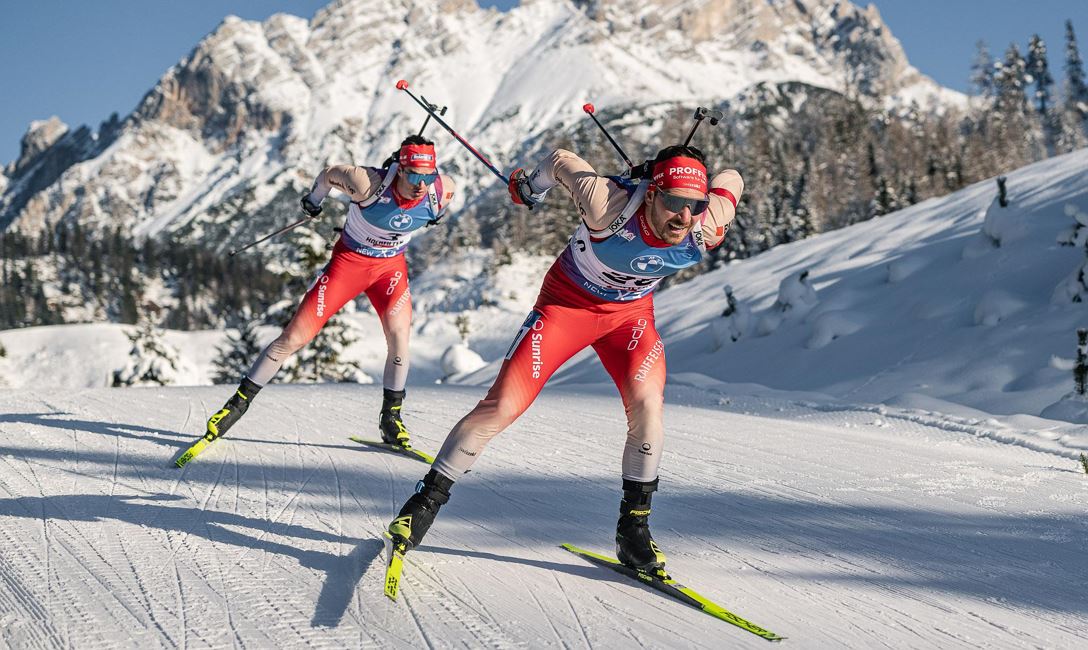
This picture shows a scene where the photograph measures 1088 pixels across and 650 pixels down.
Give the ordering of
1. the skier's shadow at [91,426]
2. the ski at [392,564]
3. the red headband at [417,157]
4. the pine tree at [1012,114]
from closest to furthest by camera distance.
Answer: the ski at [392,564], the red headband at [417,157], the skier's shadow at [91,426], the pine tree at [1012,114]

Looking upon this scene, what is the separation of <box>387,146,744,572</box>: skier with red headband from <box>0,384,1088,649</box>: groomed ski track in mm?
408

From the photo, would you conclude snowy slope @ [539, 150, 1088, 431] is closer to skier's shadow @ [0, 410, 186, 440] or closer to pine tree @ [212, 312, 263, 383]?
skier's shadow @ [0, 410, 186, 440]

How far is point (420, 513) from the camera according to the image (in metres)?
3.64

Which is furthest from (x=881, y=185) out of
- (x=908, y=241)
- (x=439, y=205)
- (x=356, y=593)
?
(x=356, y=593)

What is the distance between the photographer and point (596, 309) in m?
3.93

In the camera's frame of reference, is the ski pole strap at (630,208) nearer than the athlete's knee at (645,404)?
Yes

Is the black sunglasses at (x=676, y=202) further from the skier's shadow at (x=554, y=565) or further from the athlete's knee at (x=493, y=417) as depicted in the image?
the skier's shadow at (x=554, y=565)

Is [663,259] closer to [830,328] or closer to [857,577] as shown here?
[857,577]

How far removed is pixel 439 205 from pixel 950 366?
6.77 m

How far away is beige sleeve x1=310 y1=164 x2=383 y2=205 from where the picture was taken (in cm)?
605

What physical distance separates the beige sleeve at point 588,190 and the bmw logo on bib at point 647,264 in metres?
0.24

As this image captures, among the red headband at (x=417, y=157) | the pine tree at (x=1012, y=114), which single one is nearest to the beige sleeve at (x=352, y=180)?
the red headband at (x=417, y=157)

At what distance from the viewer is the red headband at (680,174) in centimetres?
346

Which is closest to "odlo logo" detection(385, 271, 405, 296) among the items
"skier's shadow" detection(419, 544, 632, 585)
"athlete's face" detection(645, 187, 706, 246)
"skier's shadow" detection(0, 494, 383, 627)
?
"skier's shadow" detection(0, 494, 383, 627)
